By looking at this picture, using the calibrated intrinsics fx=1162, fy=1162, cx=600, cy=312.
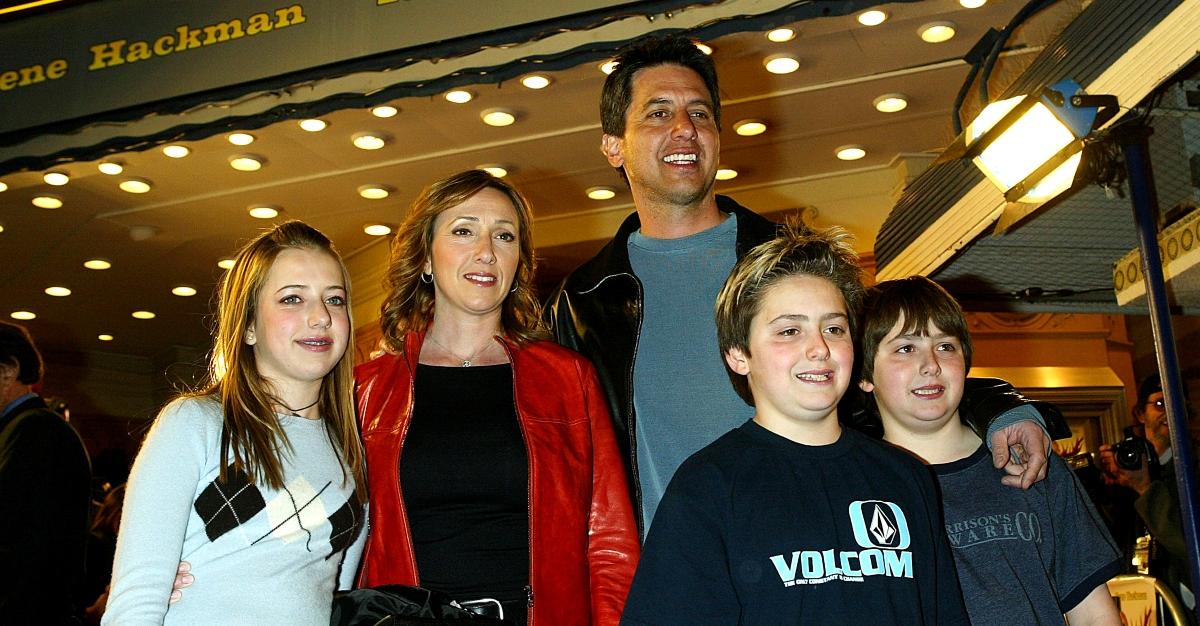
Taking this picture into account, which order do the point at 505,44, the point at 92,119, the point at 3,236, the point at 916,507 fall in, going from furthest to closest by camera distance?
the point at 3,236 < the point at 92,119 < the point at 505,44 < the point at 916,507

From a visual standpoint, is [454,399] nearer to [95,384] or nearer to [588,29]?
[588,29]

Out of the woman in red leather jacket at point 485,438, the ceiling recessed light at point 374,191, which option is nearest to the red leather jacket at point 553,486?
the woman in red leather jacket at point 485,438

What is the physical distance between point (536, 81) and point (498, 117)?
589 millimetres

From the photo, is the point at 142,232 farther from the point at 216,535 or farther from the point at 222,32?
the point at 216,535

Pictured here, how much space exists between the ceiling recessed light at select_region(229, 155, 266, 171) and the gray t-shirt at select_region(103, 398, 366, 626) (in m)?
5.31

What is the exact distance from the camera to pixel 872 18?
544 centimetres

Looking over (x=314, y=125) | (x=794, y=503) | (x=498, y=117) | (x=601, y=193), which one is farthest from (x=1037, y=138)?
(x=601, y=193)

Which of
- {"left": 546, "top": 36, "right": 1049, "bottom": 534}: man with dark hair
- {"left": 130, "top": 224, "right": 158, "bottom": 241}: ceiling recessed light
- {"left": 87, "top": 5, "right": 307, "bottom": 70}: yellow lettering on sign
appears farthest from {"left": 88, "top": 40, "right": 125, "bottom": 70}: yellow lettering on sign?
{"left": 130, "top": 224, "right": 158, "bottom": 241}: ceiling recessed light

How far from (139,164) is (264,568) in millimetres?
5869

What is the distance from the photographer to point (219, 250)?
352 inches

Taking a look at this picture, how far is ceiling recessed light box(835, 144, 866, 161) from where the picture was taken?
23.9 ft

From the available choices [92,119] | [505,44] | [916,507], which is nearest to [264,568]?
[916,507]

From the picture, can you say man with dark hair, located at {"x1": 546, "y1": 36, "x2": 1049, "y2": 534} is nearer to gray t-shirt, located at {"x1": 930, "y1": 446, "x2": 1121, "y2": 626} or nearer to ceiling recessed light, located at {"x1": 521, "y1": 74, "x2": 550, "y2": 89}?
gray t-shirt, located at {"x1": 930, "y1": 446, "x2": 1121, "y2": 626}

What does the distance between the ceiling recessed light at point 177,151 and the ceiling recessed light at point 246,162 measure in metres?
0.26
